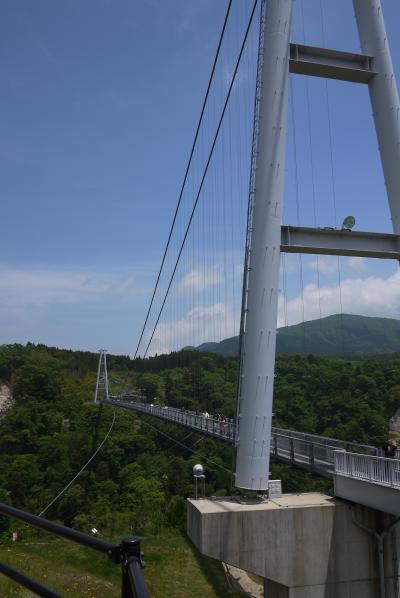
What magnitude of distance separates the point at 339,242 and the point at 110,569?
35.0 feet

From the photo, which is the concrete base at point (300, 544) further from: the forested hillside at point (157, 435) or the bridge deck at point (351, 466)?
the forested hillside at point (157, 435)

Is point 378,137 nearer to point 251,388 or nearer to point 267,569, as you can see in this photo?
point 251,388

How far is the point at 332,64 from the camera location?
41.1 feet

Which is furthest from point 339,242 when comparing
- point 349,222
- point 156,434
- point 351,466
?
point 156,434

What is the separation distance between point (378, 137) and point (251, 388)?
6.76 meters

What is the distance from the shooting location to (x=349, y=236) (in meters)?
11.8

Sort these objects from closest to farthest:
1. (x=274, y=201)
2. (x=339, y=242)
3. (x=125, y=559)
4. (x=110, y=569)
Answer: (x=125, y=559)
(x=274, y=201)
(x=339, y=242)
(x=110, y=569)

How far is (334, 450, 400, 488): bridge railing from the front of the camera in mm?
9398

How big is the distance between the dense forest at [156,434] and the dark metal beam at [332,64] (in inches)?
816

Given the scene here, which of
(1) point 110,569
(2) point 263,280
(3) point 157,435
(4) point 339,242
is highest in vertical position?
(4) point 339,242

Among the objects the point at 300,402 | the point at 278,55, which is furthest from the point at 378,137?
the point at 300,402

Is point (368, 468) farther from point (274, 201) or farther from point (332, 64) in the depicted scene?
point (332, 64)

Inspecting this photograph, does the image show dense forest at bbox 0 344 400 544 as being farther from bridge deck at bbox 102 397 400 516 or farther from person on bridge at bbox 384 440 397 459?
person on bridge at bbox 384 440 397 459

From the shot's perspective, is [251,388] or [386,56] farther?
[386,56]
